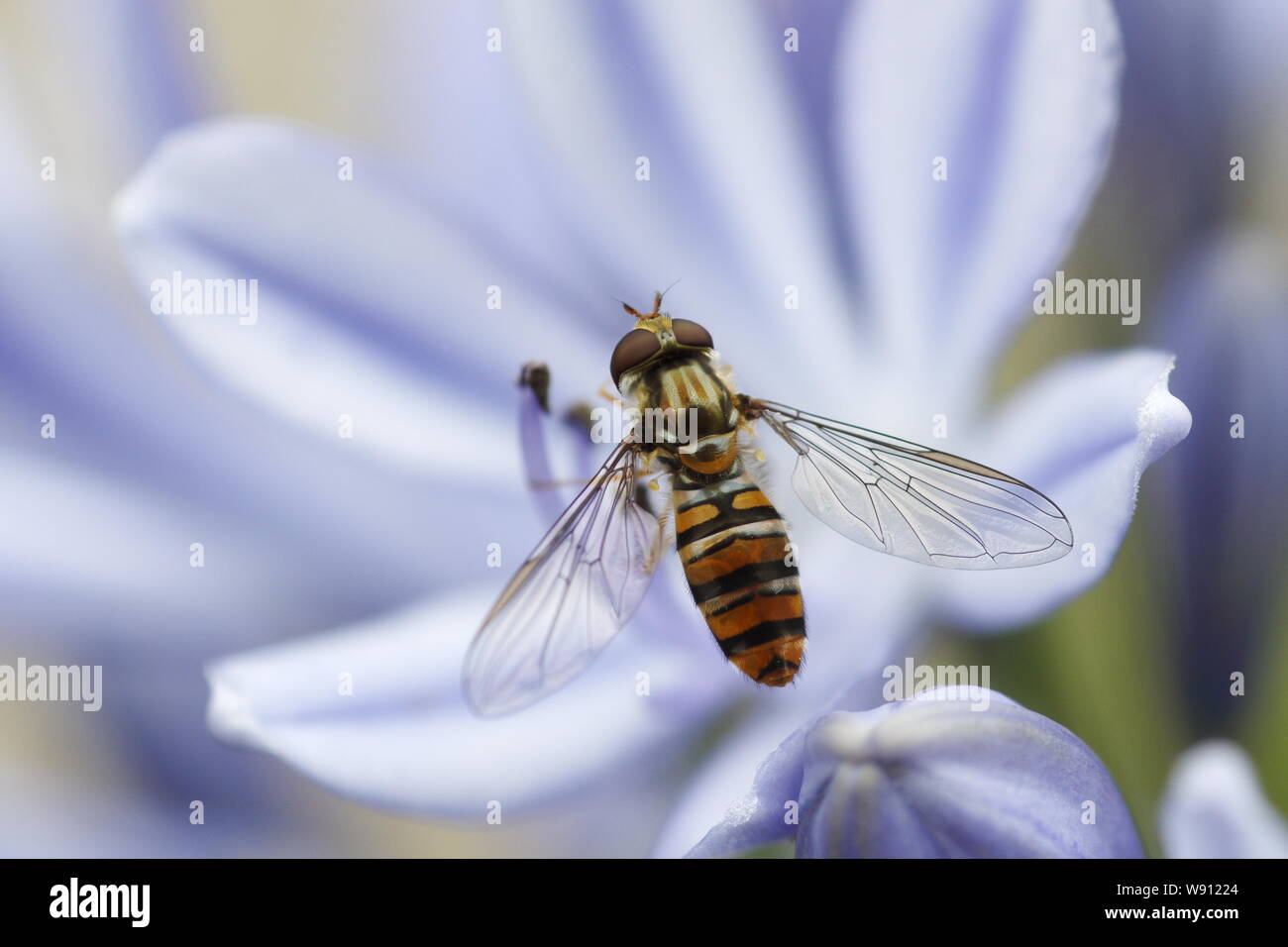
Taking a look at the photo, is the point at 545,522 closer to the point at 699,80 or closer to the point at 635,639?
the point at 635,639

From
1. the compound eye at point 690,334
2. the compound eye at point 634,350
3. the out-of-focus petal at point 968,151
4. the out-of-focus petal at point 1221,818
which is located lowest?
the out-of-focus petal at point 1221,818

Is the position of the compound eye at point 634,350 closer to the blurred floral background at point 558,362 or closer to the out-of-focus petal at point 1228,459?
the blurred floral background at point 558,362

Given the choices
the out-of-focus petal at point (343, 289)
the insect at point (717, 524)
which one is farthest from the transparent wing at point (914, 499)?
the out-of-focus petal at point (343, 289)

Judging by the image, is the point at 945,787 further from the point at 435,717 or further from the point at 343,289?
the point at 343,289

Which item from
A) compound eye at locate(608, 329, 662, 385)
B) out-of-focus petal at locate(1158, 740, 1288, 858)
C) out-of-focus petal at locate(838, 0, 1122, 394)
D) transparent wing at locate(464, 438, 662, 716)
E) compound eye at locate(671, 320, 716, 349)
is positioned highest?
out-of-focus petal at locate(838, 0, 1122, 394)

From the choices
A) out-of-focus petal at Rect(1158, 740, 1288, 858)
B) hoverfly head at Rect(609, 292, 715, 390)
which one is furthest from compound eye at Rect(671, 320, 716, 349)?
out-of-focus petal at Rect(1158, 740, 1288, 858)

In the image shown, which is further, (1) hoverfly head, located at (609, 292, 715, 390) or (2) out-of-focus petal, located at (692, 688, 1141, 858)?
(1) hoverfly head, located at (609, 292, 715, 390)

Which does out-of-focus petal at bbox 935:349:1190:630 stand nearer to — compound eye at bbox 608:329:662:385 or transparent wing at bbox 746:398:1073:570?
transparent wing at bbox 746:398:1073:570
